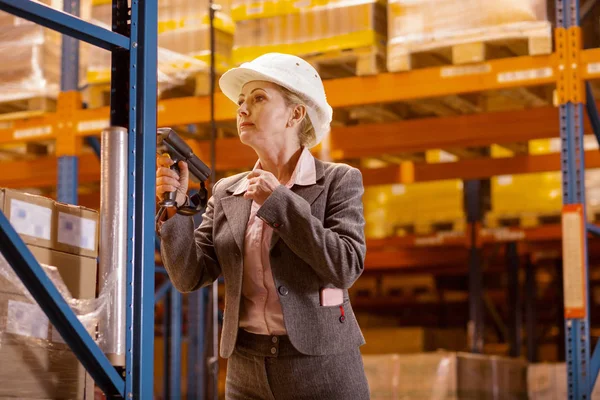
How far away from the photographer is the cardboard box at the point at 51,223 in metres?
2.70

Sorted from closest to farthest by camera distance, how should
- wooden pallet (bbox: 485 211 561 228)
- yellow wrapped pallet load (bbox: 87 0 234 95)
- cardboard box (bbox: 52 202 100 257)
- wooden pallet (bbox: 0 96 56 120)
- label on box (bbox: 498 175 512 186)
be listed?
cardboard box (bbox: 52 202 100 257) → yellow wrapped pallet load (bbox: 87 0 234 95) → wooden pallet (bbox: 0 96 56 120) → label on box (bbox: 498 175 512 186) → wooden pallet (bbox: 485 211 561 228)

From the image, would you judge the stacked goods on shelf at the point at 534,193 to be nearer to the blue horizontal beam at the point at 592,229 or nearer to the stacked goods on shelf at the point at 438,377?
the stacked goods on shelf at the point at 438,377

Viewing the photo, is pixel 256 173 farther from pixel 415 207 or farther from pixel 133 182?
pixel 415 207

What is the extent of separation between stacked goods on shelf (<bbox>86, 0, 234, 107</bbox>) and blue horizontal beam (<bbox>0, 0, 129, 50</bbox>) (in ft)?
13.8

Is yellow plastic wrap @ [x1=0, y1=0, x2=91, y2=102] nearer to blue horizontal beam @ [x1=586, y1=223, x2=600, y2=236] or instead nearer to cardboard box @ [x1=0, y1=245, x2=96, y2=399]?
blue horizontal beam @ [x1=586, y1=223, x2=600, y2=236]

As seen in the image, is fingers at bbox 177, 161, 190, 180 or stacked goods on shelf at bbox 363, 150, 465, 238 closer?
fingers at bbox 177, 161, 190, 180

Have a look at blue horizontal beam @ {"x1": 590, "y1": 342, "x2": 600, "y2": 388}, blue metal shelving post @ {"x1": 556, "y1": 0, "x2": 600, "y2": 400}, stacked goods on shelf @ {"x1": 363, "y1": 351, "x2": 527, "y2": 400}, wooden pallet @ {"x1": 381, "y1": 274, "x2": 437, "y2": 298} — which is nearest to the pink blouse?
blue metal shelving post @ {"x1": 556, "y1": 0, "x2": 600, "y2": 400}

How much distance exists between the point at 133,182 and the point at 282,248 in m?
0.52

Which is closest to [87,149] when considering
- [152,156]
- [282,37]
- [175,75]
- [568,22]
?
[175,75]

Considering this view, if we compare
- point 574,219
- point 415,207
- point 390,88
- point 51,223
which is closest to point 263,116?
point 51,223

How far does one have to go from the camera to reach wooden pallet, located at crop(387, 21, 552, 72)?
19.6 ft

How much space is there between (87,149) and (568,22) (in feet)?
17.8

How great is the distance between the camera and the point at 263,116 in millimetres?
2711

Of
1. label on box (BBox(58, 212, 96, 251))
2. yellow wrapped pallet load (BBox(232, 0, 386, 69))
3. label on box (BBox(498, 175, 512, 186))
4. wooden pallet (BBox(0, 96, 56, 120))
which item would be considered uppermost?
yellow wrapped pallet load (BBox(232, 0, 386, 69))
